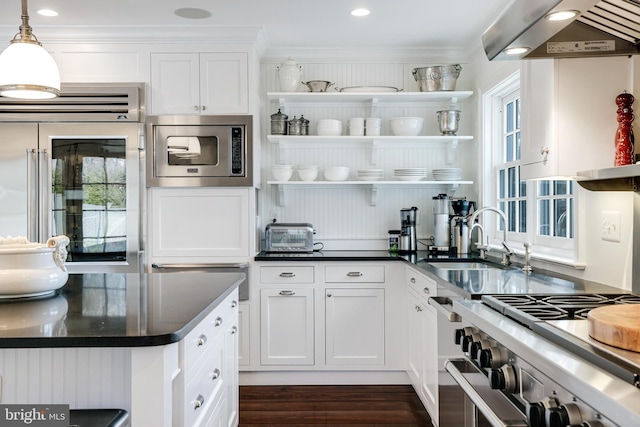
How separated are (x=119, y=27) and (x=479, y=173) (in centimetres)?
284

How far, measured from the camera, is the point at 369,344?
3645 millimetres

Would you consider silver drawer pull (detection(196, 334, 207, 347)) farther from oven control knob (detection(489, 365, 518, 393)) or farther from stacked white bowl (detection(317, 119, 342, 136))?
stacked white bowl (detection(317, 119, 342, 136))

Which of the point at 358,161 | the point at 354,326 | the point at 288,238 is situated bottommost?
the point at 354,326

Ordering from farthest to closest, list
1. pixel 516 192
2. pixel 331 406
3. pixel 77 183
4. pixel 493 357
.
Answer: pixel 77 183 < pixel 516 192 < pixel 331 406 < pixel 493 357

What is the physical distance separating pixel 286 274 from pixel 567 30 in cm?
241

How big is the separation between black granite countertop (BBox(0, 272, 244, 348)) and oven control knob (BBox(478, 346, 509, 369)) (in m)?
0.87

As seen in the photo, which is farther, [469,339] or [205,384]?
[205,384]

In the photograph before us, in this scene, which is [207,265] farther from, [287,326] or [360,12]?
[360,12]

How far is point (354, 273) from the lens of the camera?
3.62 meters

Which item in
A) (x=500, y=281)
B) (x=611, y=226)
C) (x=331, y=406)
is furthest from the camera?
(x=331, y=406)

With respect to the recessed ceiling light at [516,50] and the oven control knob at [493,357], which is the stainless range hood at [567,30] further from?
the oven control knob at [493,357]

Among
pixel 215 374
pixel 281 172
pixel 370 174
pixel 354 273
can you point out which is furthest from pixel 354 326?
pixel 215 374

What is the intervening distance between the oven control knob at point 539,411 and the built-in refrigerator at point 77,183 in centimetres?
303

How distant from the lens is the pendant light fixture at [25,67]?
6.30ft
